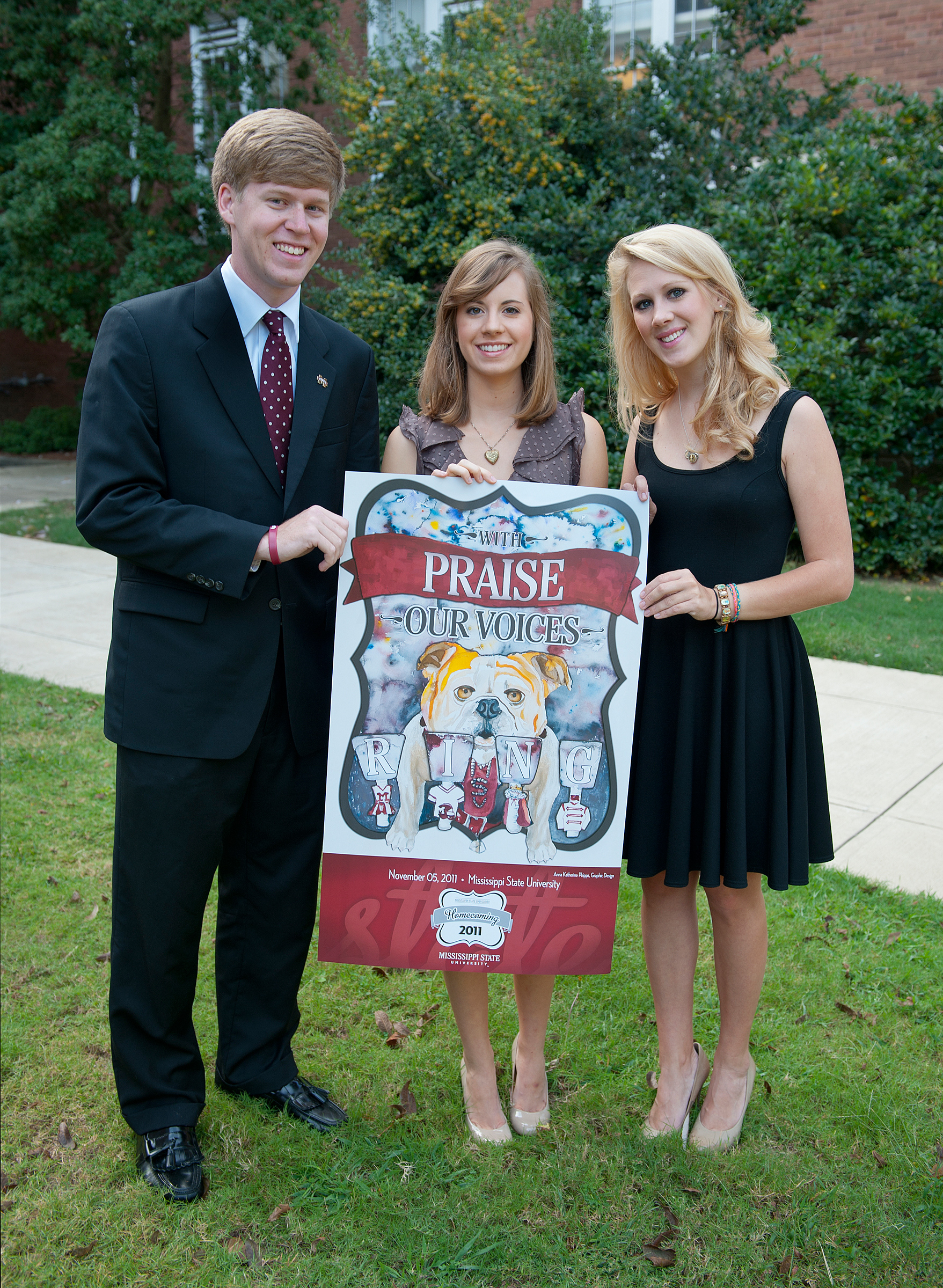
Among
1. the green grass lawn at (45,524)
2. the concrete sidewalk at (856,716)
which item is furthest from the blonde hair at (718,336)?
the green grass lawn at (45,524)

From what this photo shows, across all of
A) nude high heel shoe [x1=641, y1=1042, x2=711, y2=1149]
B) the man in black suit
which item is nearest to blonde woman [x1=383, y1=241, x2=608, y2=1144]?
the man in black suit

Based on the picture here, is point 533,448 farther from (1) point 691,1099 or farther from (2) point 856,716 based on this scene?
(2) point 856,716

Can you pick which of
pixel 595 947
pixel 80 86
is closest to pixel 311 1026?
pixel 595 947

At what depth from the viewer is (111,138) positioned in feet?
39.9

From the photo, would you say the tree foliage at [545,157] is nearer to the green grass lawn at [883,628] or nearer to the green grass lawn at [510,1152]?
the green grass lawn at [883,628]

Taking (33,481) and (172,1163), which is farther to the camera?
(33,481)

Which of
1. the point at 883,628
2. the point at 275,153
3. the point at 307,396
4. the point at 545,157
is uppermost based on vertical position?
the point at 545,157

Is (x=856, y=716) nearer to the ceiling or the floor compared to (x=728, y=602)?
nearer to the floor

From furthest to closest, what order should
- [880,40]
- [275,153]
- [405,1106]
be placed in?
1. [880,40]
2. [405,1106]
3. [275,153]

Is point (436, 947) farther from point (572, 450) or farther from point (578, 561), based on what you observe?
point (572, 450)

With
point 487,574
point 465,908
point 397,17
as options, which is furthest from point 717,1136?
point 397,17

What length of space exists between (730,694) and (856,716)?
332cm

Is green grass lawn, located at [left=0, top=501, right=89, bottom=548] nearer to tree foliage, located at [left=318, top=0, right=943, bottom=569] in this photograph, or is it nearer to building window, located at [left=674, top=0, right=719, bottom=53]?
tree foliage, located at [left=318, top=0, right=943, bottom=569]

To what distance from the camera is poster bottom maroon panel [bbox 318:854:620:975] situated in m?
2.31
